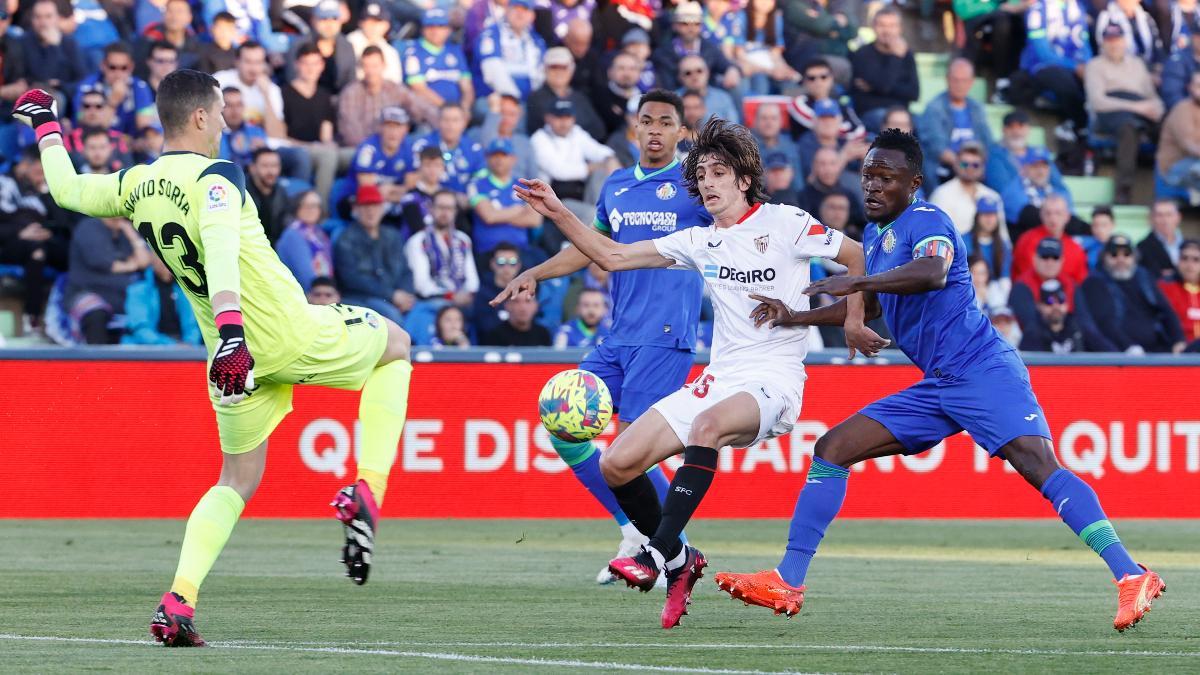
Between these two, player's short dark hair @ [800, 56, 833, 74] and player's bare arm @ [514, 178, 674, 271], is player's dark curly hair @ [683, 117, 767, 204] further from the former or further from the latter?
player's short dark hair @ [800, 56, 833, 74]

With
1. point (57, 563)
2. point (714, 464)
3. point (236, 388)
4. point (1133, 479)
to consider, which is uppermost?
point (236, 388)

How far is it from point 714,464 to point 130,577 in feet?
12.1

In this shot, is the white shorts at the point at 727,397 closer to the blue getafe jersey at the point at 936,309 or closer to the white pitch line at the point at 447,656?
the blue getafe jersey at the point at 936,309

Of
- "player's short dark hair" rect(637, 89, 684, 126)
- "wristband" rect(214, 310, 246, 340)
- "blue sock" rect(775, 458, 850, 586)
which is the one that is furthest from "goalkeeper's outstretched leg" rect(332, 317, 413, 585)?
"player's short dark hair" rect(637, 89, 684, 126)

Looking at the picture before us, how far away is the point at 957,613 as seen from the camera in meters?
8.27

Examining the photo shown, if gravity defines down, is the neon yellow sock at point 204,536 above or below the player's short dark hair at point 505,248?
above

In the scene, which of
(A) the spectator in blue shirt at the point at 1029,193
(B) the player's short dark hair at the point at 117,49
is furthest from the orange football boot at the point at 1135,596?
(B) the player's short dark hair at the point at 117,49

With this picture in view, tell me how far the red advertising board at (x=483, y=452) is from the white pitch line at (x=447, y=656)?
717 centimetres

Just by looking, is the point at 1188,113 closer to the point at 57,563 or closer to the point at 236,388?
the point at 57,563

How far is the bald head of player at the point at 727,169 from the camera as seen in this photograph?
8.10m

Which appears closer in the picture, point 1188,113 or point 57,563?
point 57,563

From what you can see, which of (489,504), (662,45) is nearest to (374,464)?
(489,504)

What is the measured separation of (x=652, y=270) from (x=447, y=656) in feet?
11.9

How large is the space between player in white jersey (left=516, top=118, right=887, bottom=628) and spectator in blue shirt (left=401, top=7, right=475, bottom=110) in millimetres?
9889
